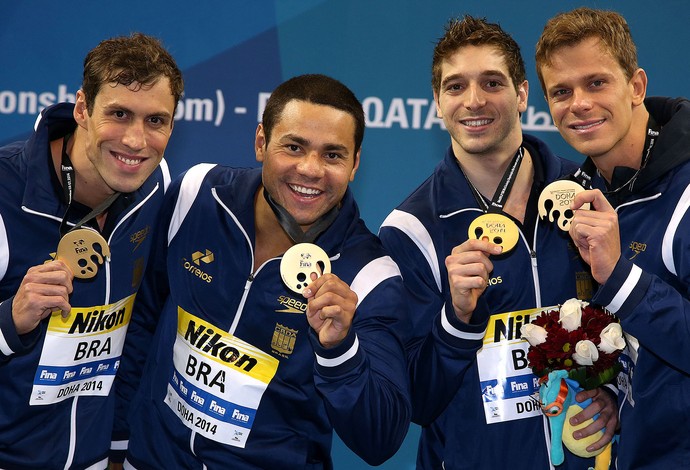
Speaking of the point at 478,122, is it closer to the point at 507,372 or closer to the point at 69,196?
the point at 507,372

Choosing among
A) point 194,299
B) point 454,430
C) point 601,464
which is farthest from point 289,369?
point 601,464

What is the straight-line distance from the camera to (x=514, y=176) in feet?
10.6

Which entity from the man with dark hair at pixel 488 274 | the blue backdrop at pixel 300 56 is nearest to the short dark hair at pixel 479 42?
the man with dark hair at pixel 488 274

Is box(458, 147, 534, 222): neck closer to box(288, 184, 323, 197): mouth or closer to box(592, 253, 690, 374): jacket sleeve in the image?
box(288, 184, 323, 197): mouth

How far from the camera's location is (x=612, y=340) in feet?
9.09

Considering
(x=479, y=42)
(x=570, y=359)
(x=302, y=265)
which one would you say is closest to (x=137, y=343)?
(x=302, y=265)

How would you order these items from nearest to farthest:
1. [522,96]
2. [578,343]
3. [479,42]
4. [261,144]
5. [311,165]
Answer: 1. [578,343]
2. [311,165]
3. [261,144]
4. [479,42]
5. [522,96]

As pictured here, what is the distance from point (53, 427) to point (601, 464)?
173 cm

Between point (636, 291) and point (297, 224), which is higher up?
point (297, 224)

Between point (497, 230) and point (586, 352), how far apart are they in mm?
441

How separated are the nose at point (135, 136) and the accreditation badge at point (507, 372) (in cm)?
125

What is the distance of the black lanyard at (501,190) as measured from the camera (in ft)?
10.3

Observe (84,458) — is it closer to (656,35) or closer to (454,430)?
(454,430)

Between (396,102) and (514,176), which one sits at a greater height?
(396,102)
